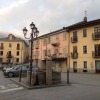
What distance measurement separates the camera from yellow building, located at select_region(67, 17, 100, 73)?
4219 cm

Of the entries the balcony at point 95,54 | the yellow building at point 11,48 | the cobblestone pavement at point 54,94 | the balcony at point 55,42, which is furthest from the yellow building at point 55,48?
the cobblestone pavement at point 54,94

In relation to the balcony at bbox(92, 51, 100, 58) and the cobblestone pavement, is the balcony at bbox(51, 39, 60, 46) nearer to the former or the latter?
the balcony at bbox(92, 51, 100, 58)

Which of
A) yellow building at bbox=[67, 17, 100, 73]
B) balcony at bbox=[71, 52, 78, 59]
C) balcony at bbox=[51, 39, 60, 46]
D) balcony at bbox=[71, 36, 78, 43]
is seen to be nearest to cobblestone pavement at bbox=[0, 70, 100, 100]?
yellow building at bbox=[67, 17, 100, 73]

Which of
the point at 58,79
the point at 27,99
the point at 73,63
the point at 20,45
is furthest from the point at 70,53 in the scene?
the point at 20,45

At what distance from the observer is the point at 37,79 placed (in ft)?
60.6

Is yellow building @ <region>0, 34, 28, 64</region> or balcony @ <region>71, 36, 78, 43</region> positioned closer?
balcony @ <region>71, 36, 78, 43</region>

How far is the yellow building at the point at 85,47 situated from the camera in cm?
4219

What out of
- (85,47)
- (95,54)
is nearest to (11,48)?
(85,47)

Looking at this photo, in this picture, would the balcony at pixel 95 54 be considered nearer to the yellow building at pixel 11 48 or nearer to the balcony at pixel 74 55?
the balcony at pixel 74 55

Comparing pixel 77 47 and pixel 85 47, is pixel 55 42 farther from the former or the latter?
pixel 85 47

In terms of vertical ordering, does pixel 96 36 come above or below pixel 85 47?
above

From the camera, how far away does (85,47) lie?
44969 mm

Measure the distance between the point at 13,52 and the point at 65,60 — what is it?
43375 millimetres

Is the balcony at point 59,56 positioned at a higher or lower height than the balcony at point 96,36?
lower
